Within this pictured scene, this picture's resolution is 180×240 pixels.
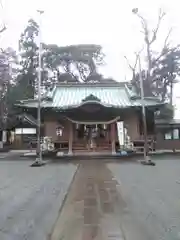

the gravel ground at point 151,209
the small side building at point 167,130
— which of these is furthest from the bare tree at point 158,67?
the gravel ground at point 151,209

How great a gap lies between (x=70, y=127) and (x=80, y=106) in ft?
6.12

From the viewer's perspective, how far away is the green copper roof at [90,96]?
85.4 feet

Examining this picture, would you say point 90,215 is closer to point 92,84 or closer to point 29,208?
point 29,208

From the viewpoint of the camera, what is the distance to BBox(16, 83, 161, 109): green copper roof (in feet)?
85.4

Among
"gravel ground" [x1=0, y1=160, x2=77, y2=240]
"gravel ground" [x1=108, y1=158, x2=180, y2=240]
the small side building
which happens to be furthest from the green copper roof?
"gravel ground" [x1=108, y1=158, x2=180, y2=240]

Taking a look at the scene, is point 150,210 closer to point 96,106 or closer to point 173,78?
point 96,106

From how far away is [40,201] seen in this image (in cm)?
791

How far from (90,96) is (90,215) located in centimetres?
1909

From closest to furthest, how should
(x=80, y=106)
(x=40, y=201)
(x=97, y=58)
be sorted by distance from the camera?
(x=40, y=201), (x=80, y=106), (x=97, y=58)

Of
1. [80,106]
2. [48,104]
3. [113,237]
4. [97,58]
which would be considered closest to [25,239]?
[113,237]

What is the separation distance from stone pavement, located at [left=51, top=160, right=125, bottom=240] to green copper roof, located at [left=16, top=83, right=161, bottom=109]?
637 inches

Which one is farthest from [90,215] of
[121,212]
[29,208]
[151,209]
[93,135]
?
[93,135]

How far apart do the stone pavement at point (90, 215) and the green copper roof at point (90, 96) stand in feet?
53.1

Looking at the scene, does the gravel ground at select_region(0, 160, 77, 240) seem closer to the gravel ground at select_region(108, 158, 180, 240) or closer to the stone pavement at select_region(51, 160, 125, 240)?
the stone pavement at select_region(51, 160, 125, 240)
